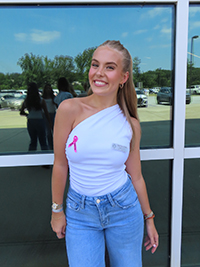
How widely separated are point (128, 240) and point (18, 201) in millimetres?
1076

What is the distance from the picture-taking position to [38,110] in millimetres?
1724

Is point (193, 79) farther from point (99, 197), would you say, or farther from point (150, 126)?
point (99, 197)

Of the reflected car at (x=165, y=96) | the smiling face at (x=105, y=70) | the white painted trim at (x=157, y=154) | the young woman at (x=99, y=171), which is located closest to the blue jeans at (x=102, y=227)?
the young woman at (x=99, y=171)

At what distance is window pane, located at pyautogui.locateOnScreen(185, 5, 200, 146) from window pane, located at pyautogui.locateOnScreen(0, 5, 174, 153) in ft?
0.48

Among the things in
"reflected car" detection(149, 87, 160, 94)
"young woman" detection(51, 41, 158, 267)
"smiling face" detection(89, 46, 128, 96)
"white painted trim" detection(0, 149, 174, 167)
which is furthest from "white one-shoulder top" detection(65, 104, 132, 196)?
"reflected car" detection(149, 87, 160, 94)

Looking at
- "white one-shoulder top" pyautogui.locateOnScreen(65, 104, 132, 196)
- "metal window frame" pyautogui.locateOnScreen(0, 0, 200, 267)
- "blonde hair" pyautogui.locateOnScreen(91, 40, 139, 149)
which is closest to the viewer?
"white one-shoulder top" pyautogui.locateOnScreen(65, 104, 132, 196)

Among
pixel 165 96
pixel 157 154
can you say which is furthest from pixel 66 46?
pixel 157 154

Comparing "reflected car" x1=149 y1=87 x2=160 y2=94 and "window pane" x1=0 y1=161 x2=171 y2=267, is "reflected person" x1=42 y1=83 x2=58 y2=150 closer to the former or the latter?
"window pane" x1=0 y1=161 x2=171 y2=267

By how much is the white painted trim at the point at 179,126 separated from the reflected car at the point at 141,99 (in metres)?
0.22

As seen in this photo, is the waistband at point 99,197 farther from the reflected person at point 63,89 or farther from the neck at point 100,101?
the reflected person at point 63,89

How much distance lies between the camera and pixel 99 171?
1083 millimetres

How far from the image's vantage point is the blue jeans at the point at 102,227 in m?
1.08

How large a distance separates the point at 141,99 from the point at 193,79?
42cm

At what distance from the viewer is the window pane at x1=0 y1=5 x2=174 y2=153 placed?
159cm
